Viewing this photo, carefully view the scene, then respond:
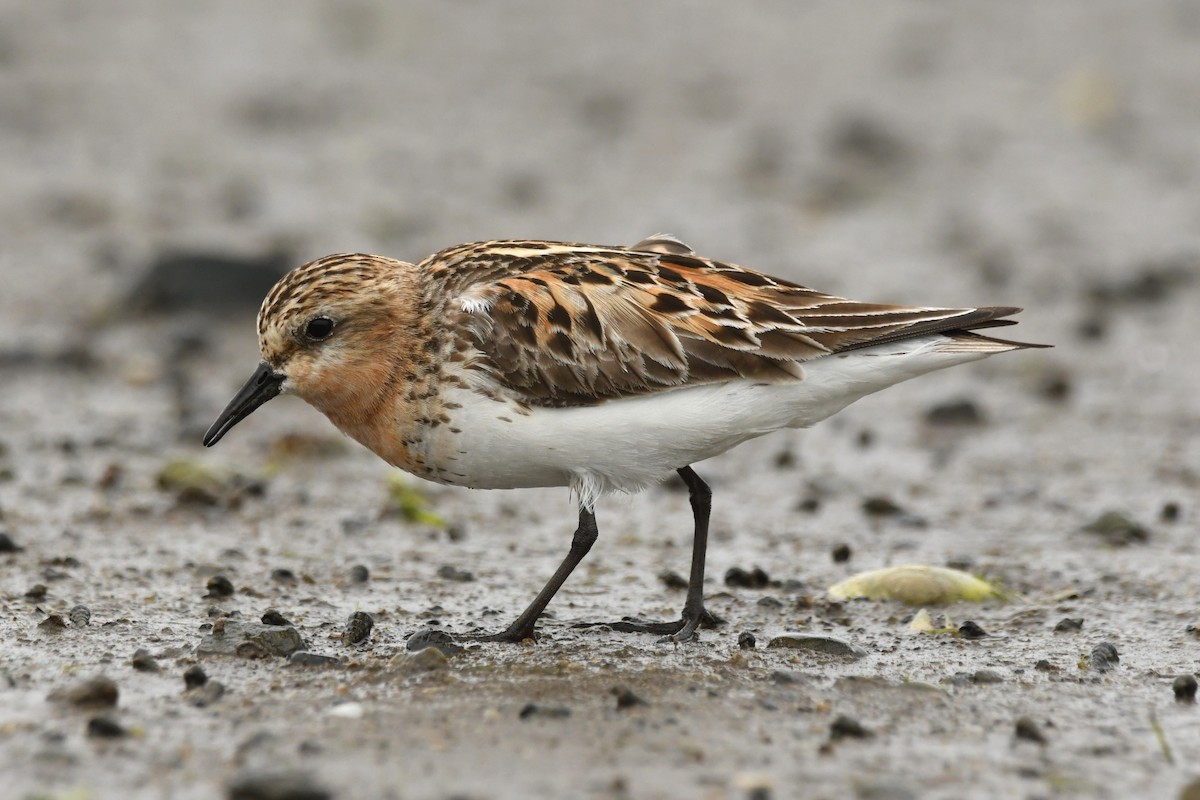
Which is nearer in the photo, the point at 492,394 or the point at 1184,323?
the point at 492,394

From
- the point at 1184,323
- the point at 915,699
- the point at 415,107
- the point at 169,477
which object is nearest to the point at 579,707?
the point at 915,699

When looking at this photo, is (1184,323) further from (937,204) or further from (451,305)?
(451,305)

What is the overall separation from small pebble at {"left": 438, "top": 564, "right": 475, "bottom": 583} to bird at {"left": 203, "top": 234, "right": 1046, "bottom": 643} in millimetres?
1139

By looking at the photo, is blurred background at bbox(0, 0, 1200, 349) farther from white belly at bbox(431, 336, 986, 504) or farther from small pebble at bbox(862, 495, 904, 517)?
white belly at bbox(431, 336, 986, 504)

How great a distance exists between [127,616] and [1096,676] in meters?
4.40

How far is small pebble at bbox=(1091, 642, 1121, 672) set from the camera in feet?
22.2

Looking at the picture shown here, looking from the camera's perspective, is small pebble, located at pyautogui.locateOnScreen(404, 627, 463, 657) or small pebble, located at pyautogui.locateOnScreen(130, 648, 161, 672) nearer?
small pebble, located at pyautogui.locateOnScreen(130, 648, 161, 672)

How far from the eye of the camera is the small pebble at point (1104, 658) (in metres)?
6.78

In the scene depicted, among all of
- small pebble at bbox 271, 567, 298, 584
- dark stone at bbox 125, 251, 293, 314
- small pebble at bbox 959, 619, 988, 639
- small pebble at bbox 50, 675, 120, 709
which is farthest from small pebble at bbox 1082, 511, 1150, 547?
dark stone at bbox 125, 251, 293, 314

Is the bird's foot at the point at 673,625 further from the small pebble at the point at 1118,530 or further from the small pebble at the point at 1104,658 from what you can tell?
the small pebble at the point at 1118,530

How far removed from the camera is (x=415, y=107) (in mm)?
17672

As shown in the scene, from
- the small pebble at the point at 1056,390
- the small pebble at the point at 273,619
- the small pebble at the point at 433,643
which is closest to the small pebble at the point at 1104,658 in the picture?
the small pebble at the point at 433,643

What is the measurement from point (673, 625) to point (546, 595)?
27.3 inches

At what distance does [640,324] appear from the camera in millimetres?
7070
